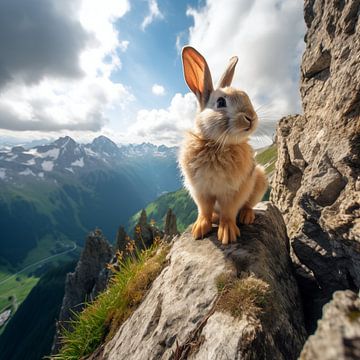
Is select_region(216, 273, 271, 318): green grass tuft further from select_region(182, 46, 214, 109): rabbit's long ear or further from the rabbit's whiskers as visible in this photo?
select_region(182, 46, 214, 109): rabbit's long ear

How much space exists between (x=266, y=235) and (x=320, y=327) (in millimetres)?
4454

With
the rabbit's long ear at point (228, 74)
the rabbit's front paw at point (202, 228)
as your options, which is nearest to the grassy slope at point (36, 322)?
the rabbit's front paw at point (202, 228)

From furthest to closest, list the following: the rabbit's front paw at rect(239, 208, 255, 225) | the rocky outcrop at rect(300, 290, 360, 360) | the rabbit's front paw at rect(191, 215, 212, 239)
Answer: the rabbit's front paw at rect(239, 208, 255, 225), the rabbit's front paw at rect(191, 215, 212, 239), the rocky outcrop at rect(300, 290, 360, 360)

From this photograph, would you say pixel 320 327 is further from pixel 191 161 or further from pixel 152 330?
pixel 191 161

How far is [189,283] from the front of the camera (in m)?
5.40

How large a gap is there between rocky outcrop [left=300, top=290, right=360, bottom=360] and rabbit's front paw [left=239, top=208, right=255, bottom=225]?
186 inches

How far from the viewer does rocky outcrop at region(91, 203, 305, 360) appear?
3988 millimetres

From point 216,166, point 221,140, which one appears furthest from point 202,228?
point 221,140

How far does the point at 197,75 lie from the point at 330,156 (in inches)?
157

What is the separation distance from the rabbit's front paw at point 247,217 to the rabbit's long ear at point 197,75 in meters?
3.23

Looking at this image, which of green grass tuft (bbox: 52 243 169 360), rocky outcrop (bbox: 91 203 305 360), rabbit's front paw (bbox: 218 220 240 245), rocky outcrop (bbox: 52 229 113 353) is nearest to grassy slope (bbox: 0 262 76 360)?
rocky outcrop (bbox: 52 229 113 353)

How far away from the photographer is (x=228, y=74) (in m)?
7.26

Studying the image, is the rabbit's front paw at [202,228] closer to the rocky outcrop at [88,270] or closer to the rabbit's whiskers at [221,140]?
the rabbit's whiskers at [221,140]

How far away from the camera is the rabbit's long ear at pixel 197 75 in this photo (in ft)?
21.6
